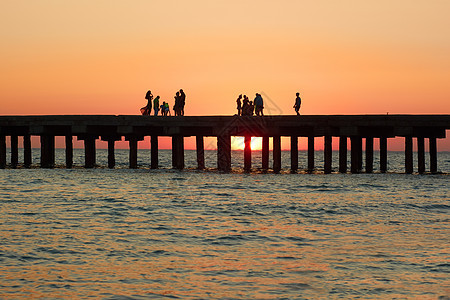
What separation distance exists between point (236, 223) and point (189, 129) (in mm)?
19219

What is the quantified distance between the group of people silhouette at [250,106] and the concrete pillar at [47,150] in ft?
33.5

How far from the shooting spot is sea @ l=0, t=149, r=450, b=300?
1046 centimetres

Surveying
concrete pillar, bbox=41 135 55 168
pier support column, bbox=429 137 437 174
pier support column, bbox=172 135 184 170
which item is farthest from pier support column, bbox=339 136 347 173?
concrete pillar, bbox=41 135 55 168

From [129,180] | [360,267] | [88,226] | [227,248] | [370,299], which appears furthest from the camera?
[129,180]

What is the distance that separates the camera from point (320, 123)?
33875 millimetres

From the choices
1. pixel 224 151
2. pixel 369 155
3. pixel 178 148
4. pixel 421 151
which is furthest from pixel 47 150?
pixel 421 151

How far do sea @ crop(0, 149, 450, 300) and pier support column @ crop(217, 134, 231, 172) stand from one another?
28.8 ft

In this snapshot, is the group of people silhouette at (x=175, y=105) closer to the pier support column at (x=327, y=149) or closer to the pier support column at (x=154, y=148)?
the pier support column at (x=154, y=148)

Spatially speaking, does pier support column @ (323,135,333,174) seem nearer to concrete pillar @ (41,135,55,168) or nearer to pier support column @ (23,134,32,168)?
concrete pillar @ (41,135,55,168)

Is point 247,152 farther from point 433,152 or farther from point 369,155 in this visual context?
point 433,152

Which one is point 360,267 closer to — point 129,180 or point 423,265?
point 423,265

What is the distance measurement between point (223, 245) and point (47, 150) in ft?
87.5

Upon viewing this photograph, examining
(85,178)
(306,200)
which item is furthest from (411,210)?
(85,178)

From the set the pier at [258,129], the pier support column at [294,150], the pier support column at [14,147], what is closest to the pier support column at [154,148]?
the pier at [258,129]
